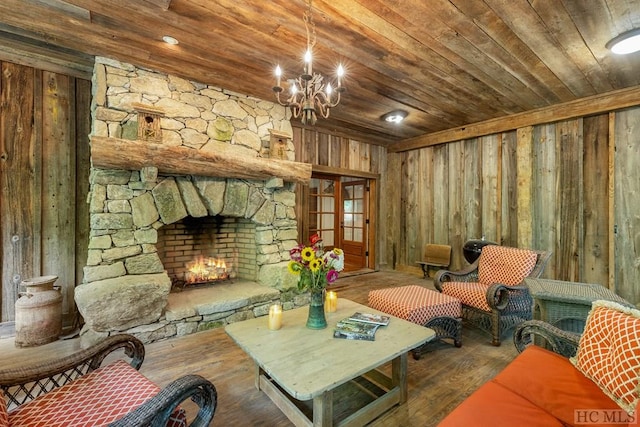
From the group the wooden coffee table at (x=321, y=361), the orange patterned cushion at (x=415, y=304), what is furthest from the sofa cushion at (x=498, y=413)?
the orange patterned cushion at (x=415, y=304)

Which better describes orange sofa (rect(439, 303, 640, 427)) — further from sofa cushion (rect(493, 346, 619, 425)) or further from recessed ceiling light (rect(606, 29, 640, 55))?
recessed ceiling light (rect(606, 29, 640, 55))

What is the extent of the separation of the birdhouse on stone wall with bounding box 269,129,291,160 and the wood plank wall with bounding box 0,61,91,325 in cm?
191

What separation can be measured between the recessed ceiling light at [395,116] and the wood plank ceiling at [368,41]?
1.97 ft

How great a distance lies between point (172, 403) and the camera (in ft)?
3.18

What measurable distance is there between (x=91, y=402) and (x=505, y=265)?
10.9 ft

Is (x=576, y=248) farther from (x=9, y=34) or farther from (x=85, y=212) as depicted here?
(x=9, y=34)

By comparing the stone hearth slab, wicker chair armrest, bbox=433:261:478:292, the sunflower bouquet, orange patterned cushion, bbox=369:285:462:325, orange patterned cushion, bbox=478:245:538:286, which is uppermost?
the sunflower bouquet

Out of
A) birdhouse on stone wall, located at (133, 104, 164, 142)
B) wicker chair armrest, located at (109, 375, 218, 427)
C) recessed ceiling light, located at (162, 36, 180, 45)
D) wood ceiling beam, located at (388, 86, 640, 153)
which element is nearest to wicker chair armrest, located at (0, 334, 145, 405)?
wicker chair armrest, located at (109, 375, 218, 427)

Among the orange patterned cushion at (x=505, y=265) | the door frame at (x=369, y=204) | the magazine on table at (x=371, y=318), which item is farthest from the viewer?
the door frame at (x=369, y=204)

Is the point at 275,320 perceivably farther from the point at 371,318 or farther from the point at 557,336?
the point at 557,336

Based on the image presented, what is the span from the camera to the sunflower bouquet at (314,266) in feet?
5.66

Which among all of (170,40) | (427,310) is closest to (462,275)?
(427,310)

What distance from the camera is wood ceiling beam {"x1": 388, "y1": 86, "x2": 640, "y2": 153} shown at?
3125 millimetres

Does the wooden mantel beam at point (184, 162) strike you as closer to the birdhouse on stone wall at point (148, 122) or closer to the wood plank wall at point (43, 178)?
the birdhouse on stone wall at point (148, 122)
